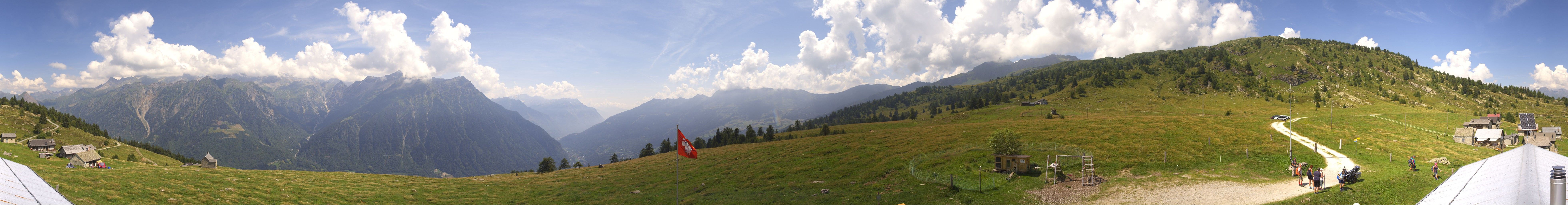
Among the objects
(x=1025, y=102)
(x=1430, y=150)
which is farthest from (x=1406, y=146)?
(x=1025, y=102)

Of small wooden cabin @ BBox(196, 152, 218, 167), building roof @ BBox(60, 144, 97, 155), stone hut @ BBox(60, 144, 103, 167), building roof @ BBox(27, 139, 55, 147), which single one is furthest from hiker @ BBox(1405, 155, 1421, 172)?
building roof @ BBox(27, 139, 55, 147)

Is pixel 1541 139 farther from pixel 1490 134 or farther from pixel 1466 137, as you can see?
pixel 1466 137

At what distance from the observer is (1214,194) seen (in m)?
34.0

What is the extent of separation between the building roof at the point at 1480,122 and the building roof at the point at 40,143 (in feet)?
900

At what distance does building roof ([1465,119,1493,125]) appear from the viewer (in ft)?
275

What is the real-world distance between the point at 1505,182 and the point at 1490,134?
96.8 meters

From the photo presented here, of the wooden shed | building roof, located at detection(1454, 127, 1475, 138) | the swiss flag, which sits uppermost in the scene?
the swiss flag

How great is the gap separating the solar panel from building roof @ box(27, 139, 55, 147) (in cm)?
27379

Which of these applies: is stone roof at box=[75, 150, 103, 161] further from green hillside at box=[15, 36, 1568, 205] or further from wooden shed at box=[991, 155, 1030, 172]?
wooden shed at box=[991, 155, 1030, 172]

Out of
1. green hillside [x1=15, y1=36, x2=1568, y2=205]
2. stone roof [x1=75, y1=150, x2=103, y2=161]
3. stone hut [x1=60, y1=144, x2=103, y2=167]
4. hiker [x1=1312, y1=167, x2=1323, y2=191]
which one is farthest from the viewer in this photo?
stone roof [x1=75, y1=150, x2=103, y2=161]

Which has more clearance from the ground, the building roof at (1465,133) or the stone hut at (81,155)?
the building roof at (1465,133)

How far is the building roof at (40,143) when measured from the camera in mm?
109062

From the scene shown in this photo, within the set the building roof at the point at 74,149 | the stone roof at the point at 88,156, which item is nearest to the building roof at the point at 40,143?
the building roof at the point at 74,149

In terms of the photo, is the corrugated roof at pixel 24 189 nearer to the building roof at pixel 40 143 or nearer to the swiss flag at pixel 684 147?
the swiss flag at pixel 684 147
